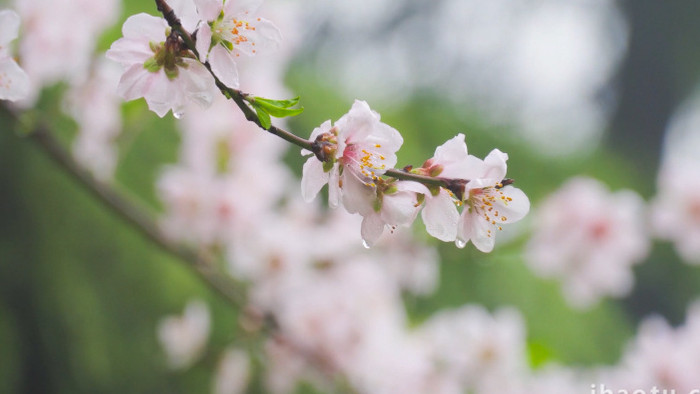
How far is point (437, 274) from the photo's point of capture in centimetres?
257

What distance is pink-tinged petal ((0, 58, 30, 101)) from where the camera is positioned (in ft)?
1.61

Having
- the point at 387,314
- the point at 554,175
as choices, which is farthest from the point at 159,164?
the point at 554,175

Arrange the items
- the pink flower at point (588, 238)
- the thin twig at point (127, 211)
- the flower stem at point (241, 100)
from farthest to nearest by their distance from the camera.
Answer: the pink flower at point (588, 238) < the thin twig at point (127, 211) < the flower stem at point (241, 100)

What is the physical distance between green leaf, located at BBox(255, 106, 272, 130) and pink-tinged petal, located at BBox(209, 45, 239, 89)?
2 centimetres

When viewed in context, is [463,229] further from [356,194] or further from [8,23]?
[8,23]

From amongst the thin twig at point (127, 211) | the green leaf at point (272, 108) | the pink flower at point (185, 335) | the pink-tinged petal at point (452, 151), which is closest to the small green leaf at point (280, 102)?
the green leaf at point (272, 108)

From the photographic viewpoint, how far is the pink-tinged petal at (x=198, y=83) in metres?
0.46

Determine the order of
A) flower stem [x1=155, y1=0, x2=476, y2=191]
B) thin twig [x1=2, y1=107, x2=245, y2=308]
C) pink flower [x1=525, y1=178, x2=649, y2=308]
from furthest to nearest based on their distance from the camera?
pink flower [x1=525, y1=178, x2=649, y2=308], thin twig [x1=2, y1=107, x2=245, y2=308], flower stem [x1=155, y1=0, x2=476, y2=191]

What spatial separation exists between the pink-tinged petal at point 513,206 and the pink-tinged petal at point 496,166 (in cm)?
4

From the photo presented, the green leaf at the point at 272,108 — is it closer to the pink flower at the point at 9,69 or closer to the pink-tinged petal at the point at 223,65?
the pink-tinged petal at the point at 223,65

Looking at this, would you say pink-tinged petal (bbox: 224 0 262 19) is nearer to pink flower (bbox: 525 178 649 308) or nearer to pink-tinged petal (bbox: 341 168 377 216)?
pink-tinged petal (bbox: 341 168 377 216)

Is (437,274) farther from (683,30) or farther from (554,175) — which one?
(683,30)

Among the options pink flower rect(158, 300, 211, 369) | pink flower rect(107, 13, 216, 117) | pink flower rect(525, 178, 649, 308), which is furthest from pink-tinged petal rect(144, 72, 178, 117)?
pink flower rect(525, 178, 649, 308)

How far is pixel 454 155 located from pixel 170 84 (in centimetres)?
20
